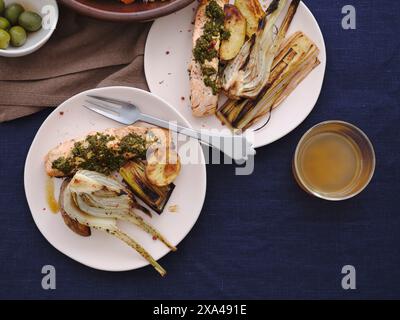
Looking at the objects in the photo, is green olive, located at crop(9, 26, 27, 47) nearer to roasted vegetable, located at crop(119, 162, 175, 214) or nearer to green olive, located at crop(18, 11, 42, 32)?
green olive, located at crop(18, 11, 42, 32)

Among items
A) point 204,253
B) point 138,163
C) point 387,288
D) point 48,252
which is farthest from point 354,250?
point 48,252

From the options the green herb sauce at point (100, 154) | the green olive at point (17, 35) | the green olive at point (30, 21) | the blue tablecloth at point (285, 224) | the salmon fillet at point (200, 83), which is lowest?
the blue tablecloth at point (285, 224)

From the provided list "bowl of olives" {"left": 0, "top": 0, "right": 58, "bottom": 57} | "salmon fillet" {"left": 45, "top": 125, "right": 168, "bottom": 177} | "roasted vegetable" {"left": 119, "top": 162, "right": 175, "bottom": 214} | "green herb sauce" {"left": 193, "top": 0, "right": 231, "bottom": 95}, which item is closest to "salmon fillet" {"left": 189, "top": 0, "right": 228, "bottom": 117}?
"green herb sauce" {"left": 193, "top": 0, "right": 231, "bottom": 95}

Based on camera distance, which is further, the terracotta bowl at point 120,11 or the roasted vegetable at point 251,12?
the roasted vegetable at point 251,12

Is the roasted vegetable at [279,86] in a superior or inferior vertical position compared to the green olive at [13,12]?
inferior

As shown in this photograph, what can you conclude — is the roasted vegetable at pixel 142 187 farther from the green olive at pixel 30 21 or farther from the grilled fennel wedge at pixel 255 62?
the green olive at pixel 30 21

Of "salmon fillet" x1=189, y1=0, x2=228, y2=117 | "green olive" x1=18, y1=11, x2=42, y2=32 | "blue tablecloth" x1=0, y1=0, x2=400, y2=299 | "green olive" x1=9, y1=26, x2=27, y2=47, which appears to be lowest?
"blue tablecloth" x1=0, y1=0, x2=400, y2=299

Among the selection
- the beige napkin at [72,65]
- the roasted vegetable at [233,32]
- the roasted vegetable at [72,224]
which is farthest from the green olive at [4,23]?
the roasted vegetable at [233,32]
